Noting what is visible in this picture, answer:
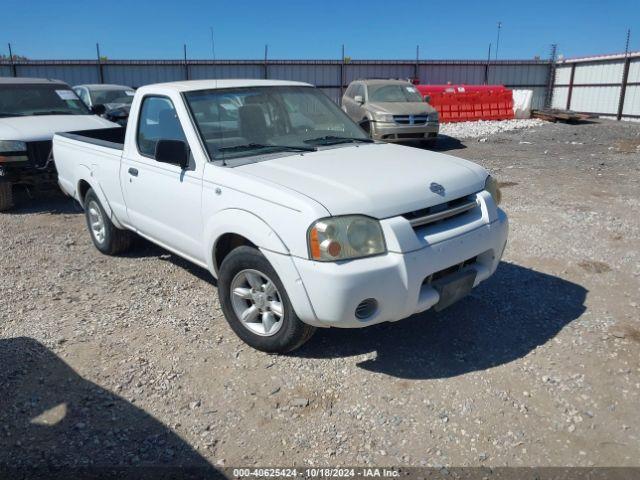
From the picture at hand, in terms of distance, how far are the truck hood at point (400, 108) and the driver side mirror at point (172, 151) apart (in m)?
10.7

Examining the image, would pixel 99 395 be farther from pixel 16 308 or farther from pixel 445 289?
pixel 445 289

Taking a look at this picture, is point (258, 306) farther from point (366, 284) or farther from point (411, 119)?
point (411, 119)

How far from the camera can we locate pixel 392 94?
49.8ft

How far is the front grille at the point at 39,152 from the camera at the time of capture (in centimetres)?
768

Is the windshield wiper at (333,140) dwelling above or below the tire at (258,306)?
above

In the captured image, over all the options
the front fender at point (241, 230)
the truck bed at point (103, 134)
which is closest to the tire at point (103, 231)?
the truck bed at point (103, 134)

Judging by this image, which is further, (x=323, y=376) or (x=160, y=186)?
(x=160, y=186)

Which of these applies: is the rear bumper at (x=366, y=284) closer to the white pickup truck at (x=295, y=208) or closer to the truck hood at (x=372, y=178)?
the white pickup truck at (x=295, y=208)

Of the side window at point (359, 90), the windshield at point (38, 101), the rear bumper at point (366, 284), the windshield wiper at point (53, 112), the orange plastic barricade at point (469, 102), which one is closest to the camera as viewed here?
the rear bumper at point (366, 284)

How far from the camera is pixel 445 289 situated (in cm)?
345

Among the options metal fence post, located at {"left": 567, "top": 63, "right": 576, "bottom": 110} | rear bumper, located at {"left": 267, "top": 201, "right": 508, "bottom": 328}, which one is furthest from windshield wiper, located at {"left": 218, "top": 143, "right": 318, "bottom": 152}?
metal fence post, located at {"left": 567, "top": 63, "right": 576, "bottom": 110}

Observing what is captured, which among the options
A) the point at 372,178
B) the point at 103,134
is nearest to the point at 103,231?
the point at 103,134

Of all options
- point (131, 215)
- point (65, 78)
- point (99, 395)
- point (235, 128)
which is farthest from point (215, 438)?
point (65, 78)

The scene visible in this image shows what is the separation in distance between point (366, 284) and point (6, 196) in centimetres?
698
